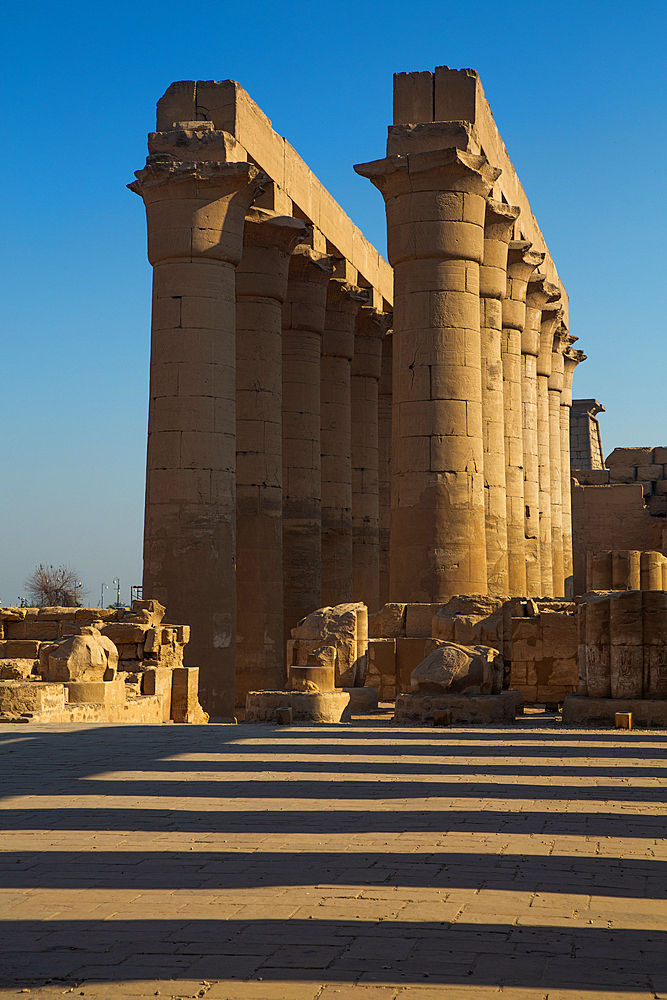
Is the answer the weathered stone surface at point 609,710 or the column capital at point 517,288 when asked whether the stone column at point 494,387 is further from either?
the weathered stone surface at point 609,710

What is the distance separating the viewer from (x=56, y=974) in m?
3.79

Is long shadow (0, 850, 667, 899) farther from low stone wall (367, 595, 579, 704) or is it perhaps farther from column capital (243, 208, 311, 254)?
column capital (243, 208, 311, 254)

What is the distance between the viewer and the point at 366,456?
115 feet

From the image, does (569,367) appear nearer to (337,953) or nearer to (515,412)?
(515,412)

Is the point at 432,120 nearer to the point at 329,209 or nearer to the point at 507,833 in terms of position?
the point at 329,209

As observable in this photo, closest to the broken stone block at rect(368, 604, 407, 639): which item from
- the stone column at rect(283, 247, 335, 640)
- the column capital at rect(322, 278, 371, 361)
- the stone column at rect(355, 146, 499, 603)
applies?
the stone column at rect(355, 146, 499, 603)

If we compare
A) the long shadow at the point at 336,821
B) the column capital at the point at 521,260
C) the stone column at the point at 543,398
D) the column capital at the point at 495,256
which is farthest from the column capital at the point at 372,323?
the long shadow at the point at 336,821

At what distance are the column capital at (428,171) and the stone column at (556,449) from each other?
15842 millimetres

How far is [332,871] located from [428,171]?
1717 centimetres

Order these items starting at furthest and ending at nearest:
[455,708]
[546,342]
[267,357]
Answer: [546,342], [267,357], [455,708]

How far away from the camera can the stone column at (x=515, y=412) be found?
2978cm

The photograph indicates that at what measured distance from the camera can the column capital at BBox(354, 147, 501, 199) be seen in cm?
2039

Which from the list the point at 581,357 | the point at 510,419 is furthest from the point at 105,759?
the point at 581,357

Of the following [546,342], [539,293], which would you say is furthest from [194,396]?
[546,342]
